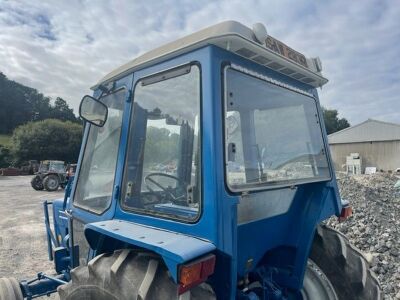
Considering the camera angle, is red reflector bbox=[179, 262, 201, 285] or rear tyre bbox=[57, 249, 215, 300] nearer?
red reflector bbox=[179, 262, 201, 285]

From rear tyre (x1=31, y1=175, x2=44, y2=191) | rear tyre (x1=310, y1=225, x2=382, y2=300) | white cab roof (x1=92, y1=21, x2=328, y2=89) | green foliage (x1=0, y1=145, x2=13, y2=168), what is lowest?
rear tyre (x1=310, y1=225, x2=382, y2=300)

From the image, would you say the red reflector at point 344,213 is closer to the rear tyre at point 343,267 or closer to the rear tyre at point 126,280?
the rear tyre at point 343,267

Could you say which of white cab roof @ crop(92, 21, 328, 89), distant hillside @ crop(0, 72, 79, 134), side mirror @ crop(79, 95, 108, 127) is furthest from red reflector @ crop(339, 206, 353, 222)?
distant hillside @ crop(0, 72, 79, 134)

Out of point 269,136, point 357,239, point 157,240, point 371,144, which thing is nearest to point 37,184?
point 357,239

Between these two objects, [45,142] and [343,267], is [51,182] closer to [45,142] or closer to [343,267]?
[343,267]

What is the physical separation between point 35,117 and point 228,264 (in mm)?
70153

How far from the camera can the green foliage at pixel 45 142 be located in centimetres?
3716

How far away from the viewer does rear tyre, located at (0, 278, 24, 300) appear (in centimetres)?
258

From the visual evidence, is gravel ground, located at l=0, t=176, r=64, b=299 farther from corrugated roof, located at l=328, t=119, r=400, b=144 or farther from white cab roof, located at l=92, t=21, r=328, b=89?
corrugated roof, located at l=328, t=119, r=400, b=144

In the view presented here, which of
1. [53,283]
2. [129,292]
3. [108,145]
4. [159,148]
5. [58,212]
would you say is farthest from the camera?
[58,212]

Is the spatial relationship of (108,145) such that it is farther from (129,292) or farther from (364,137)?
(364,137)

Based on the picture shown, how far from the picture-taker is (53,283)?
292 cm

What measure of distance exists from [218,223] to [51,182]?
1818 centimetres

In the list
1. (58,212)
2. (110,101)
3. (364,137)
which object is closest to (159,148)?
(110,101)
